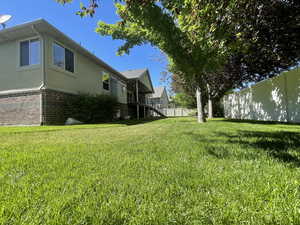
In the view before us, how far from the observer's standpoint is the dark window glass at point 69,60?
955cm

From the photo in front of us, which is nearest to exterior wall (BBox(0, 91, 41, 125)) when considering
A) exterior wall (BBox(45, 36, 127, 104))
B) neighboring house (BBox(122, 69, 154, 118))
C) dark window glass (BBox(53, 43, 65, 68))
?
exterior wall (BBox(45, 36, 127, 104))

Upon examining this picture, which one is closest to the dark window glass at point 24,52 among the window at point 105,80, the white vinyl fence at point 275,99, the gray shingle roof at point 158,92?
the window at point 105,80

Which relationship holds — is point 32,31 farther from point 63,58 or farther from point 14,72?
point 14,72

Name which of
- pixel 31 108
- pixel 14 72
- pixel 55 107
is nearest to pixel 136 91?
pixel 55 107

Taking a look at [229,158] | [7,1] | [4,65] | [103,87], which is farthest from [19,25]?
[229,158]

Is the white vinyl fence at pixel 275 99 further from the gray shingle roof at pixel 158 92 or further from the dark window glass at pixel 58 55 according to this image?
the gray shingle roof at pixel 158 92

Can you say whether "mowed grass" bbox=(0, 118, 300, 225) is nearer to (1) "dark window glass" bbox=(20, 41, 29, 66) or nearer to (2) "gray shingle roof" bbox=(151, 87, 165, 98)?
(1) "dark window glass" bbox=(20, 41, 29, 66)

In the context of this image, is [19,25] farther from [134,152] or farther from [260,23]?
[260,23]

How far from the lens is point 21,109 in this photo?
781cm

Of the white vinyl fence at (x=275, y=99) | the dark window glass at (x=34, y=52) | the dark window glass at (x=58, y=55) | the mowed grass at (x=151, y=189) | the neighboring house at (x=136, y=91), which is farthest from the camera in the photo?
the neighboring house at (x=136, y=91)

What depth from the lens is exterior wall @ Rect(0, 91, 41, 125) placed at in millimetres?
7588

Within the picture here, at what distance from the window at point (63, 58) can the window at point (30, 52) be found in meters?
0.74

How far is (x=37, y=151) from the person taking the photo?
2680mm

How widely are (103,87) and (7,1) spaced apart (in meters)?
7.31
